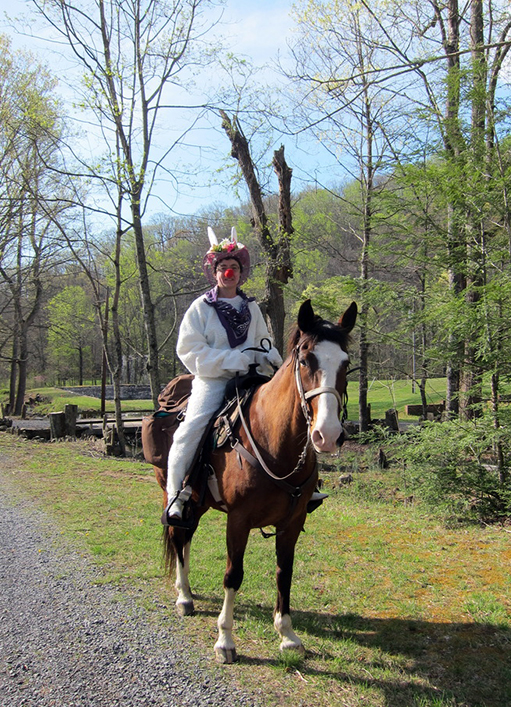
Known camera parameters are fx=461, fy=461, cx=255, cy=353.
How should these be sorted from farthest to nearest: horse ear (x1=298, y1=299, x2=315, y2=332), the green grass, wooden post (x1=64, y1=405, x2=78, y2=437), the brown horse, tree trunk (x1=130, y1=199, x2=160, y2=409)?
the green grass → wooden post (x1=64, y1=405, x2=78, y2=437) → tree trunk (x1=130, y1=199, x2=160, y2=409) → horse ear (x1=298, y1=299, x2=315, y2=332) → the brown horse

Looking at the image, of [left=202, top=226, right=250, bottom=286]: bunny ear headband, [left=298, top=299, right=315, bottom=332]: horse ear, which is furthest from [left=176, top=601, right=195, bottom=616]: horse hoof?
[left=202, top=226, right=250, bottom=286]: bunny ear headband

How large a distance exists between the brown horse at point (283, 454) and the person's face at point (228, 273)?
1.00m

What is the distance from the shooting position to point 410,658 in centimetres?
305

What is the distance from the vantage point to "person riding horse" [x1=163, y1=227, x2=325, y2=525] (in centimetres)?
354

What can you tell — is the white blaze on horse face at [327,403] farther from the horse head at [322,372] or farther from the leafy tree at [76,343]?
the leafy tree at [76,343]

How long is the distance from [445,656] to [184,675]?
1.72m

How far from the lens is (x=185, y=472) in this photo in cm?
357

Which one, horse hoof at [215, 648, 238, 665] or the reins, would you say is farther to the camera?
horse hoof at [215, 648, 238, 665]

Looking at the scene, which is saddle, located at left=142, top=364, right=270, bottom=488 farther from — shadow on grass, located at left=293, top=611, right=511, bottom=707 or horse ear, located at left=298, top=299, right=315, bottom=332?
shadow on grass, located at left=293, top=611, right=511, bottom=707

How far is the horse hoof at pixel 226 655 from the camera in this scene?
3.05m

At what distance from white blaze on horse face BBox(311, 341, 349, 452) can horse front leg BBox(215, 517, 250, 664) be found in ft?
3.74

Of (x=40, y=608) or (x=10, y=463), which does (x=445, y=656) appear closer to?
(x=40, y=608)

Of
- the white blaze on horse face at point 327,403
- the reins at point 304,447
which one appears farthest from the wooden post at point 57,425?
the white blaze on horse face at point 327,403

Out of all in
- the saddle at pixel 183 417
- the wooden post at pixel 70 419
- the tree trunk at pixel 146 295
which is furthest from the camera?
the wooden post at pixel 70 419
